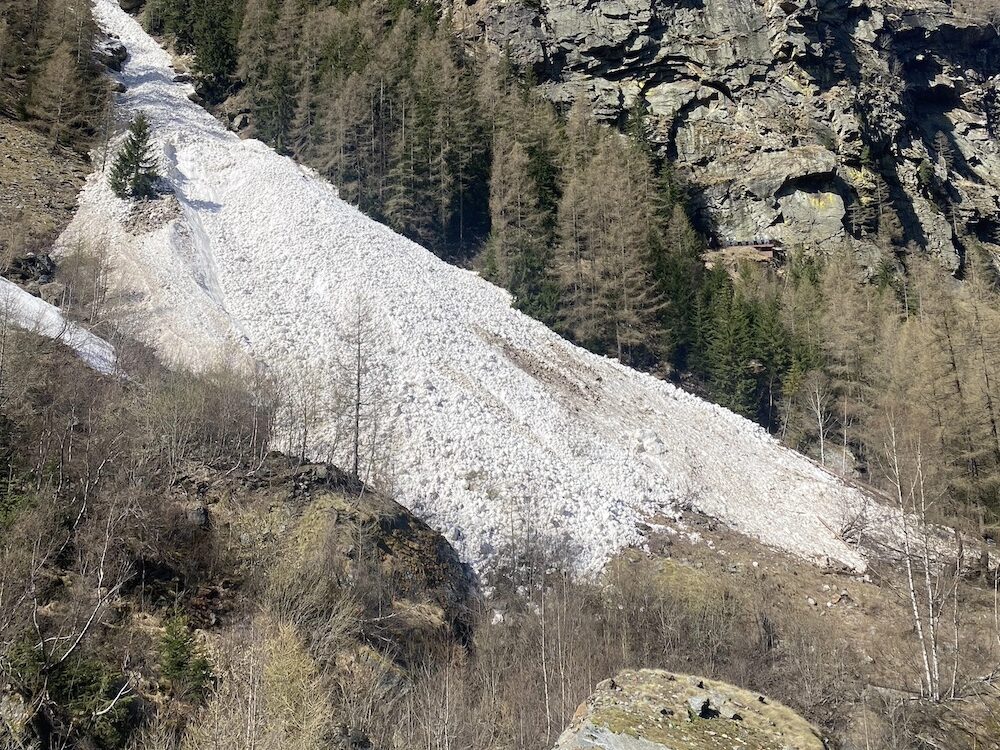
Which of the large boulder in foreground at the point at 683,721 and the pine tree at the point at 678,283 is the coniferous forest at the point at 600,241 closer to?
the pine tree at the point at 678,283

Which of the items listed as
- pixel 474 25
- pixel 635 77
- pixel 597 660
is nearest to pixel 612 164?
pixel 635 77

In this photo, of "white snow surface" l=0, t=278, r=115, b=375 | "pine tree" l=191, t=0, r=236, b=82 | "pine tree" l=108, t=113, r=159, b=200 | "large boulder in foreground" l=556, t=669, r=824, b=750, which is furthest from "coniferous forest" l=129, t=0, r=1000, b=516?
"large boulder in foreground" l=556, t=669, r=824, b=750

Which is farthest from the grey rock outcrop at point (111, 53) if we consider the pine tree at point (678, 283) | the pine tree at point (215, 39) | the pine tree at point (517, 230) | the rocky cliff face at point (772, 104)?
the pine tree at point (678, 283)

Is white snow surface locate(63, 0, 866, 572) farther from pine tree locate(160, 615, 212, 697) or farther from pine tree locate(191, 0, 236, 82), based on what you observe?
pine tree locate(191, 0, 236, 82)

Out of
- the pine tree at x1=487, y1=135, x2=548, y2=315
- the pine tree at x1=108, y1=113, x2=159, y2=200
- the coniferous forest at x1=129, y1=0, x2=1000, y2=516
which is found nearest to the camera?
the coniferous forest at x1=129, y1=0, x2=1000, y2=516

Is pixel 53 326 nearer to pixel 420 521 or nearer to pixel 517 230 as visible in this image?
pixel 420 521

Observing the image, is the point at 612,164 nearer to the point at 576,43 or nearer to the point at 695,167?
the point at 695,167

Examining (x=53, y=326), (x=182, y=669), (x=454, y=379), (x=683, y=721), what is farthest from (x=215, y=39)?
(x=683, y=721)
